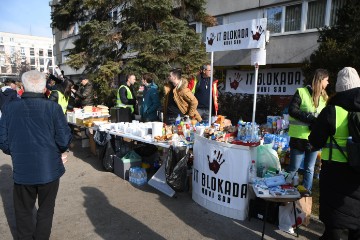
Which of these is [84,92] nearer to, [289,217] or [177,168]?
[177,168]

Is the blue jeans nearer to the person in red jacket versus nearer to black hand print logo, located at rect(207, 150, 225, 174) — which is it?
black hand print logo, located at rect(207, 150, 225, 174)

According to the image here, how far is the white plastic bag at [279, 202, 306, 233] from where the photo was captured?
334 cm

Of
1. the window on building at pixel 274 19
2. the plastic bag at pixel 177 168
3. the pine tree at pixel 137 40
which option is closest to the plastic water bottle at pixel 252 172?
the plastic bag at pixel 177 168

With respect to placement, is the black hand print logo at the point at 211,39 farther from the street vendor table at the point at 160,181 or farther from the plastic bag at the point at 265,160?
the plastic bag at the point at 265,160

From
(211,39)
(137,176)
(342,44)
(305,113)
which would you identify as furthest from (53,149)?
(342,44)

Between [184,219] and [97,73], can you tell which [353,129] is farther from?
[97,73]

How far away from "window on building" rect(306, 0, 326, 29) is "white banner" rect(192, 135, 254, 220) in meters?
8.32

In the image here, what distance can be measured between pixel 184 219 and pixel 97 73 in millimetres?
8408

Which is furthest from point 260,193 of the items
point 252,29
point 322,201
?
point 252,29

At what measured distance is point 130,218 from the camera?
3.76 meters

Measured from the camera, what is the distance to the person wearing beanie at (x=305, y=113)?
11.9 ft

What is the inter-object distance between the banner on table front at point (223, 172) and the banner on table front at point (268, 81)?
286 inches

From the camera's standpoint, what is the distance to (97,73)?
428 inches

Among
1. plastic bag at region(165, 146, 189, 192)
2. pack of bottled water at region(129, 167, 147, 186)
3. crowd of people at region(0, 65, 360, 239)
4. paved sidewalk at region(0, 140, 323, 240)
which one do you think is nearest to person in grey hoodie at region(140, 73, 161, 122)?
pack of bottled water at region(129, 167, 147, 186)
